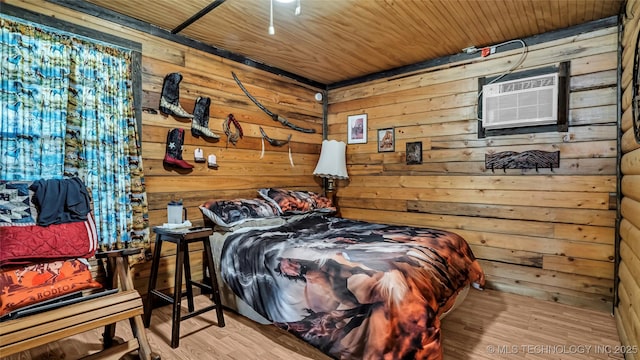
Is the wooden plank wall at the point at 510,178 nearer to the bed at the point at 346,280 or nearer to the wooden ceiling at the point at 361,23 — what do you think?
the wooden ceiling at the point at 361,23

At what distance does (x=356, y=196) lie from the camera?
421 centimetres

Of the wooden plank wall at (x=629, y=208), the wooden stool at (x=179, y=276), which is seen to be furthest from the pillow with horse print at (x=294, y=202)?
the wooden plank wall at (x=629, y=208)

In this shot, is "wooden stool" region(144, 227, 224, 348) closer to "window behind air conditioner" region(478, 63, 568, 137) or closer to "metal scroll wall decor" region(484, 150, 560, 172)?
"metal scroll wall decor" region(484, 150, 560, 172)

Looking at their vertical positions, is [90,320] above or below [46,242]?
below

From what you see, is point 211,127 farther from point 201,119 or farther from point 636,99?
point 636,99

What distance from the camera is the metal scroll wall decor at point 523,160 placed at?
2879 millimetres

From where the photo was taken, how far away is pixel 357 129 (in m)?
4.19

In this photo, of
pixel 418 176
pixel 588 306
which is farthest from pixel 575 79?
pixel 588 306

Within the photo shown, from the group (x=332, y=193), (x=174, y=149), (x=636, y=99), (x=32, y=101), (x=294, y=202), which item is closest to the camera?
(x=636, y=99)

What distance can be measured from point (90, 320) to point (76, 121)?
4.54 ft

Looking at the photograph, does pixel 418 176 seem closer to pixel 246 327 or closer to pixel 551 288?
pixel 551 288

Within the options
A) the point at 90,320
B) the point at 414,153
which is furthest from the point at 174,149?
the point at 414,153

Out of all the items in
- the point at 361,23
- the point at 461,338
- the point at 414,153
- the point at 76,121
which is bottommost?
the point at 461,338

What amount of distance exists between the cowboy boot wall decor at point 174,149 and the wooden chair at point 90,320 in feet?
3.42
